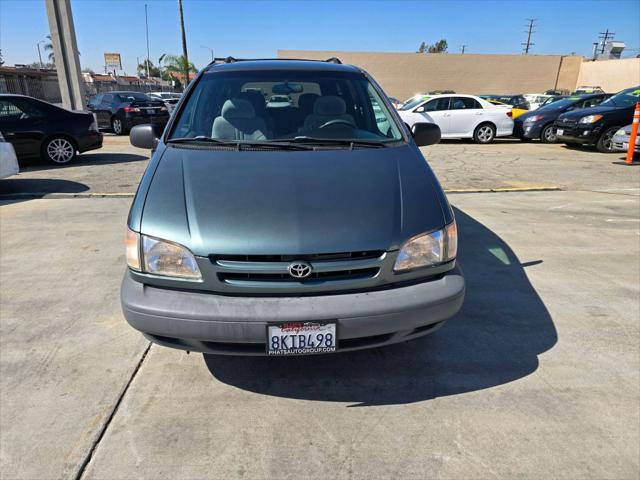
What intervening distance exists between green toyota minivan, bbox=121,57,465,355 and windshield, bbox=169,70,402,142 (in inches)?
18.9

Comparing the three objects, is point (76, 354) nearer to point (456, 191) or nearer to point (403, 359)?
point (403, 359)

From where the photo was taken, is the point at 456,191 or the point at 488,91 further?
the point at 488,91

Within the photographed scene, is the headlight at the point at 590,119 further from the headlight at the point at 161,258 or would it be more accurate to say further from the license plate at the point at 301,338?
the headlight at the point at 161,258

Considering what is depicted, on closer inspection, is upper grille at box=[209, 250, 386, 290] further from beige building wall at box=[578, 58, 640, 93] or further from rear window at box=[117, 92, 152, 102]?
beige building wall at box=[578, 58, 640, 93]

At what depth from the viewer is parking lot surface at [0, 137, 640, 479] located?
2.11 m

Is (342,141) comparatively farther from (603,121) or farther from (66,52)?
(66,52)

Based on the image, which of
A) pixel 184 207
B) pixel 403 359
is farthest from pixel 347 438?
pixel 184 207

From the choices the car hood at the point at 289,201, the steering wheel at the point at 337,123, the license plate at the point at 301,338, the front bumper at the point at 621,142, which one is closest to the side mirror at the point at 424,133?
the steering wheel at the point at 337,123

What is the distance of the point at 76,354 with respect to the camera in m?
2.88

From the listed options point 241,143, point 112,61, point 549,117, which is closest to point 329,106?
point 241,143

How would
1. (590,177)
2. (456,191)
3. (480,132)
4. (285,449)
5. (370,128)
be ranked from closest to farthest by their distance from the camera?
(285,449) → (370,128) → (456,191) → (590,177) → (480,132)

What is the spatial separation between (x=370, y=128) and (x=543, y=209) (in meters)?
3.86

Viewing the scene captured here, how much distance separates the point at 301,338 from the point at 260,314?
230mm

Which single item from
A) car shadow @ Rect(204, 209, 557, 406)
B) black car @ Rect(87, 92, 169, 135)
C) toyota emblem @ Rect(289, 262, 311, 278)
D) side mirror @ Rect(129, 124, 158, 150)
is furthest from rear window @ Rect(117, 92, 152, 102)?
toyota emblem @ Rect(289, 262, 311, 278)
